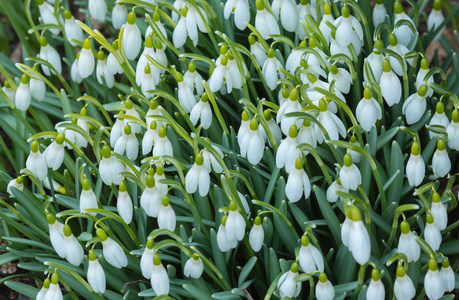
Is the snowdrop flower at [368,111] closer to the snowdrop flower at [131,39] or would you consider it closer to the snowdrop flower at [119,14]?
the snowdrop flower at [131,39]

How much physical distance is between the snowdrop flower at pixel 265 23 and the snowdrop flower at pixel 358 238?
81 centimetres

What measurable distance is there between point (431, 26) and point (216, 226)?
114cm

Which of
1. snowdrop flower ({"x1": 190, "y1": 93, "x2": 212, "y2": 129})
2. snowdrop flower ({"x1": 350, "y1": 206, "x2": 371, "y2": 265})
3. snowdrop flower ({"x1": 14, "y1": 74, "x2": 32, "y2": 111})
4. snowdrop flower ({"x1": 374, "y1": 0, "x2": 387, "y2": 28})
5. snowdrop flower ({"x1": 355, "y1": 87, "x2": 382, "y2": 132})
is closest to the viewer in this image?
snowdrop flower ({"x1": 350, "y1": 206, "x2": 371, "y2": 265})

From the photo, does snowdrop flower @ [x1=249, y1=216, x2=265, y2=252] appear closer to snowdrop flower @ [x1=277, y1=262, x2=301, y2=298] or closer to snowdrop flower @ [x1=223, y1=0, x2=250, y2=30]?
snowdrop flower @ [x1=277, y1=262, x2=301, y2=298]

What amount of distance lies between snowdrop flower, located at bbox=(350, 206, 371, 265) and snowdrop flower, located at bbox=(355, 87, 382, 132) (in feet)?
1.34

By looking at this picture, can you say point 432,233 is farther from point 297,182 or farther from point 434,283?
point 297,182

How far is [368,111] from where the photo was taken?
1643 mm

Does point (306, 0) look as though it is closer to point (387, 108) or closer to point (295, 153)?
point (387, 108)

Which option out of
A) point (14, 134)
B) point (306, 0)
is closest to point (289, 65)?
point (306, 0)

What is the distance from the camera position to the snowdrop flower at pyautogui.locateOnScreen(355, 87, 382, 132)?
1.64 m

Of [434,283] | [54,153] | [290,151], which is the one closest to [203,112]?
[290,151]

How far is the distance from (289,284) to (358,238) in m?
0.23

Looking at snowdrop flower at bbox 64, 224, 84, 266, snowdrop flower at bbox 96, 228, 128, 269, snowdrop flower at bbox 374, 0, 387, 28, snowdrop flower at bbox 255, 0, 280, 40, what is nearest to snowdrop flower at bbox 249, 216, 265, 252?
snowdrop flower at bbox 96, 228, 128, 269

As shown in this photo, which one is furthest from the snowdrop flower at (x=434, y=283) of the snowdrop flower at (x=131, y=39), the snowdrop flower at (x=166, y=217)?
the snowdrop flower at (x=131, y=39)
